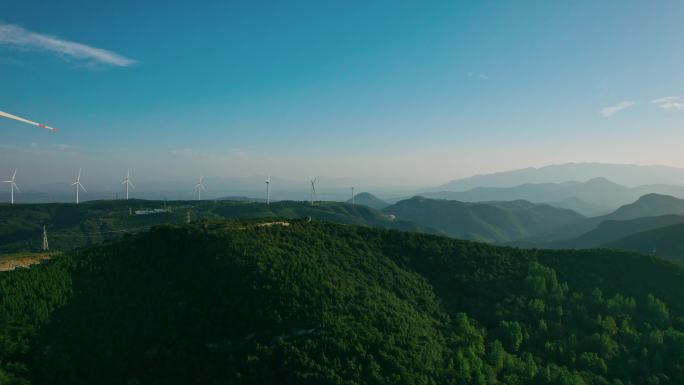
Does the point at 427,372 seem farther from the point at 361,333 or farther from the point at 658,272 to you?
the point at 658,272

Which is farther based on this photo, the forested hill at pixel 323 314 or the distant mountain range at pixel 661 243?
the distant mountain range at pixel 661 243

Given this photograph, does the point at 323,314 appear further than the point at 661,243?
No

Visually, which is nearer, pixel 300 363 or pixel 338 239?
pixel 300 363

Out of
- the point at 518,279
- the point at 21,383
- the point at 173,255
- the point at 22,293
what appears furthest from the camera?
the point at 518,279

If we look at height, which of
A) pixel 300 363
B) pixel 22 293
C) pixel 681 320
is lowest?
pixel 681 320

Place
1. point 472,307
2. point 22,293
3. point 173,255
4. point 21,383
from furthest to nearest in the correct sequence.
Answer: point 472,307 → point 173,255 → point 22,293 → point 21,383

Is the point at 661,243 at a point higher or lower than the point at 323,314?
lower

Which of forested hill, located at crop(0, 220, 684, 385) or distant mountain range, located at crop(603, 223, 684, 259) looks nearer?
forested hill, located at crop(0, 220, 684, 385)

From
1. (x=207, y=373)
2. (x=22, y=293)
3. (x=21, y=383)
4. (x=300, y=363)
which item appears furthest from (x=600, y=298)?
(x=22, y=293)
